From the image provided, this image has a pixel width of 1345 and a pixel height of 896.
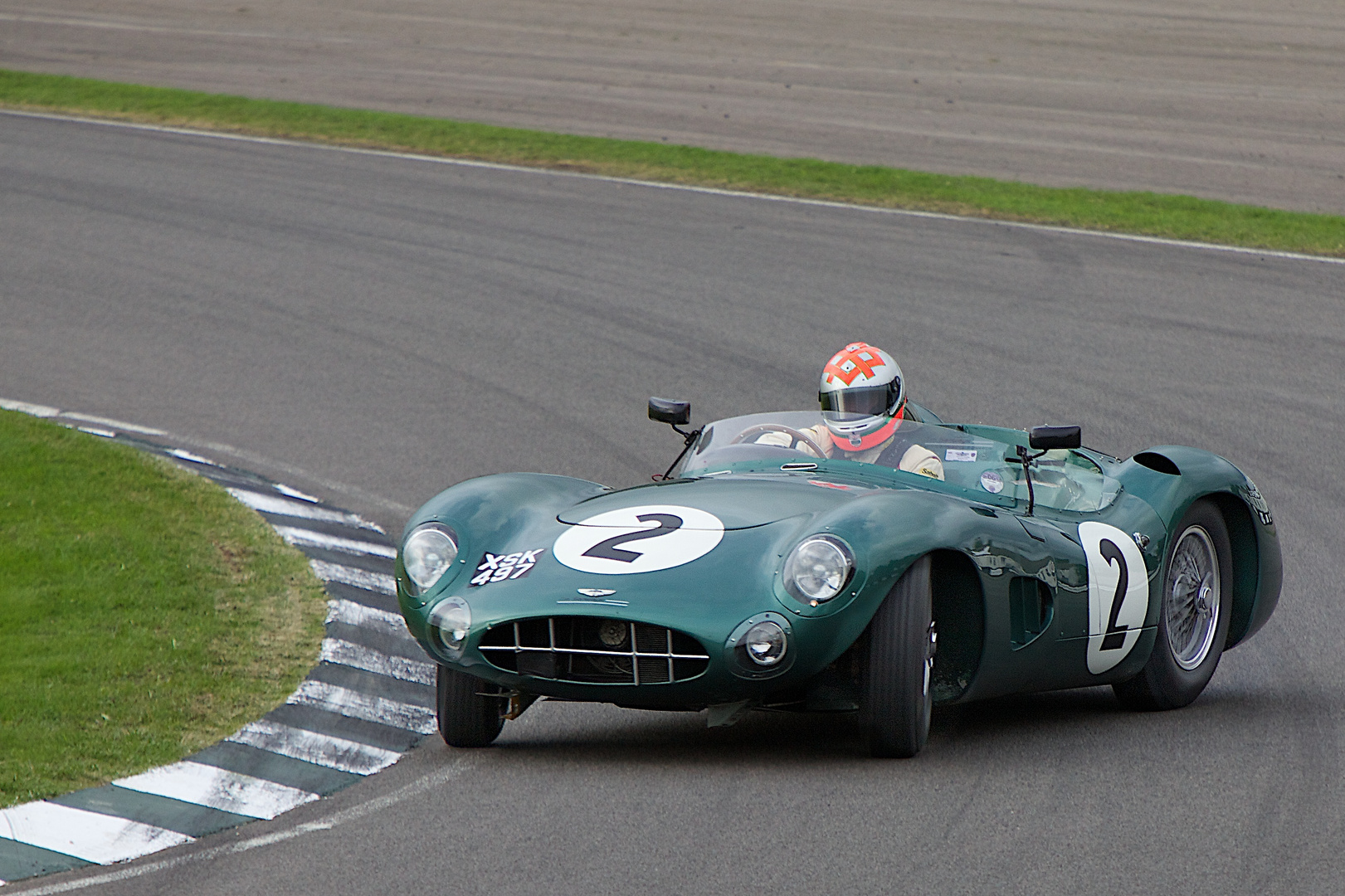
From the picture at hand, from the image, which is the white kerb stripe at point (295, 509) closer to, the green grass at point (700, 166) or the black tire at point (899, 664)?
the black tire at point (899, 664)

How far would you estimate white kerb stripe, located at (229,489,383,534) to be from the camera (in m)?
9.69

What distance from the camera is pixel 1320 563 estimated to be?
8.73 meters

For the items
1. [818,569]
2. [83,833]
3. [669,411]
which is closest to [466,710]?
[83,833]

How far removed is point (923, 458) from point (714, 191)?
11790mm

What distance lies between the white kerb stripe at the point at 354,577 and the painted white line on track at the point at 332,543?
10.8 inches

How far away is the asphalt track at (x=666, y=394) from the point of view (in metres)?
5.04

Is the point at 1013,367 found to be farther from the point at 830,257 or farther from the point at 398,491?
the point at 398,491

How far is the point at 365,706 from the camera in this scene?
694cm

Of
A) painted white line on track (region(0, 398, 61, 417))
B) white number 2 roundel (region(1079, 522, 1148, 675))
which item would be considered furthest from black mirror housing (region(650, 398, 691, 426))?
painted white line on track (region(0, 398, 61, 417))

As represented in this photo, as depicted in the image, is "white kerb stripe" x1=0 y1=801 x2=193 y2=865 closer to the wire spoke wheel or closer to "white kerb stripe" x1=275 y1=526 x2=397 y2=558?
"white kerb stripe" x1=275 y1=526 x2=397 y2=558

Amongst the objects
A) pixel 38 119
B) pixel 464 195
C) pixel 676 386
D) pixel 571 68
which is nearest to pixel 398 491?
pixel 676 386

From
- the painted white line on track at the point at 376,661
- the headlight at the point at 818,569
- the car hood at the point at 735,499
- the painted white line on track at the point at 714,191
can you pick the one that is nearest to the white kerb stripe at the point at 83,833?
the car hood at the point at 735,499

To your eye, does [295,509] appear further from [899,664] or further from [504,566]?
[899,664]

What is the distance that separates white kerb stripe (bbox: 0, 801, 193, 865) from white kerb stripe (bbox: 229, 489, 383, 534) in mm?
3975
